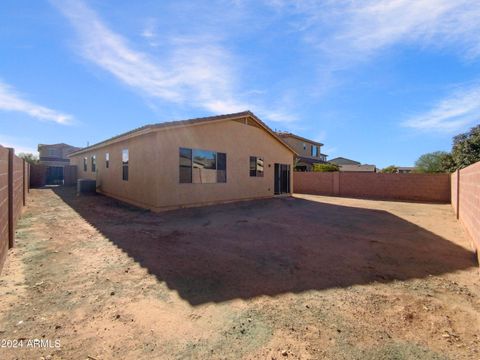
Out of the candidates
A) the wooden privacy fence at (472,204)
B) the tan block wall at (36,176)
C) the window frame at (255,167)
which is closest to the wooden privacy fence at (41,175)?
the tan block wall at (36,176)

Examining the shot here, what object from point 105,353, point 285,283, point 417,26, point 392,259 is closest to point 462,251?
point 392,259

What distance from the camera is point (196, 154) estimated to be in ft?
39.5

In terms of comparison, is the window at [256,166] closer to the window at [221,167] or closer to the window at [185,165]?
the window at [221,167]

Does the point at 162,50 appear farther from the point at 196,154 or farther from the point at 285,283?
the point at 285,283

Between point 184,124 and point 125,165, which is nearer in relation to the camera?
point 184,124

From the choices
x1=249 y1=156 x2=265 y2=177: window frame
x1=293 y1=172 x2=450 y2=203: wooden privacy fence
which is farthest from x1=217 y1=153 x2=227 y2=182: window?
x1=293 y1=172 x2=450 y2=203: wooden privacy fence

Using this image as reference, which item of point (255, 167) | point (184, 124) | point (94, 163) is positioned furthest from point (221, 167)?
point (94, 163)

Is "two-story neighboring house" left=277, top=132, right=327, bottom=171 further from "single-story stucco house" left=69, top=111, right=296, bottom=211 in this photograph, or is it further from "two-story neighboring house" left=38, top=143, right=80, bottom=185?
"two-story neighboring house" left=38, top=143, right=80, bottom=185

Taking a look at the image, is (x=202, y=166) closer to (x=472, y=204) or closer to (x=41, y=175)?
(x=472, y=204)

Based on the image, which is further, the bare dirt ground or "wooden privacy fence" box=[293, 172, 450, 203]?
"wooden privacy fence" box=[293, 172, 450, 203]

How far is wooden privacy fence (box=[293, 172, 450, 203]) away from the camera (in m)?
18.0

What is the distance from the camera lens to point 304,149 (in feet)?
117

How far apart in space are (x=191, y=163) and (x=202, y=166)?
0.71m

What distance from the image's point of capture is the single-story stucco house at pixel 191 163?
36.0 feet
